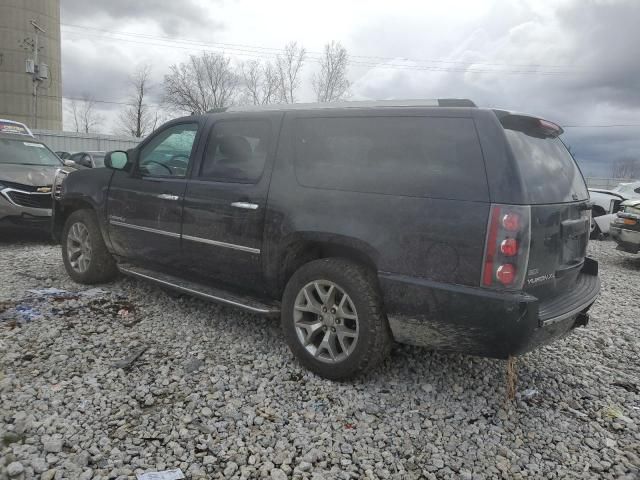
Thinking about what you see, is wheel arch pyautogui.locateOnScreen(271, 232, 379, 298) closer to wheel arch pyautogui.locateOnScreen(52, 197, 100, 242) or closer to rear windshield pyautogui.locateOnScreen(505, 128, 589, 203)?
rear windshield pyautogui.locateOnScreen(505, 128, 589, 203)

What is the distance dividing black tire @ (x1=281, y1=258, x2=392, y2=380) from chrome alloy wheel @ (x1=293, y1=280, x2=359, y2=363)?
0.11ft

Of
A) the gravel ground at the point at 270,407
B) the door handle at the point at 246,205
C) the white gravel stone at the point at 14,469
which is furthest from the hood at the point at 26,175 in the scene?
the white gravel stone at the point at 14,469

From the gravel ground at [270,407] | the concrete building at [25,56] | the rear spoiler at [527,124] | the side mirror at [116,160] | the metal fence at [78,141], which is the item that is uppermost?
the concrete building at [25,56]

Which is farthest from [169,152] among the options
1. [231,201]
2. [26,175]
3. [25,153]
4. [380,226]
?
→ [25,153]

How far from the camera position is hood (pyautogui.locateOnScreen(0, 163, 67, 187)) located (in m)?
7.18

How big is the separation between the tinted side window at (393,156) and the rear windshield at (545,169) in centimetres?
25

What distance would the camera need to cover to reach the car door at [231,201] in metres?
3.51

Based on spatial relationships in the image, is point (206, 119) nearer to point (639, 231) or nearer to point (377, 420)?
point (377, 420)

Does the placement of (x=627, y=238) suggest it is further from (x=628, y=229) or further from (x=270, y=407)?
(x=270, y=407)

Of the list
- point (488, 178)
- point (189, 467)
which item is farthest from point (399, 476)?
point (488, 178)

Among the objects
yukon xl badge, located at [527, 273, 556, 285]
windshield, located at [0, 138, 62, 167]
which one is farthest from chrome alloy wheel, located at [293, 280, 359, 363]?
windshield, located at [0, 138, 62, 167]

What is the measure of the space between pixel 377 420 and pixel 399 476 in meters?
0.49

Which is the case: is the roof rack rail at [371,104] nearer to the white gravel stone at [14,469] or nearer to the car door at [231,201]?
the car door at [231,201]

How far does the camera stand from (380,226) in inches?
114
